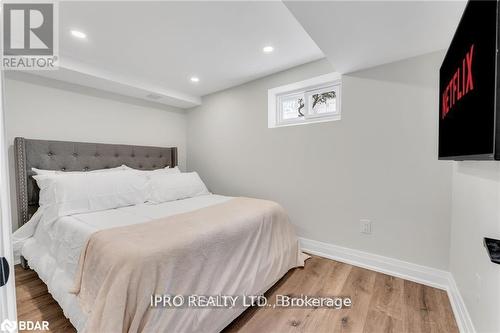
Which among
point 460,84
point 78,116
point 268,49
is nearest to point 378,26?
point 460,84

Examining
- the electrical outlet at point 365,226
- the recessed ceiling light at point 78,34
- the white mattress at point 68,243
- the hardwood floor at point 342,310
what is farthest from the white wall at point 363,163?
the recessed ceiling light at point 78,34

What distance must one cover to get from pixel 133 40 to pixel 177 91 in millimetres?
1242

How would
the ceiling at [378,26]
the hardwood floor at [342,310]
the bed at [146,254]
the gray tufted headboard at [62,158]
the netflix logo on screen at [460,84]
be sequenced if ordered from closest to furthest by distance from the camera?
the netflix logo on screen at [460,84] < the bed at [146,254] < the ceiling at [378,26] < the hardwood floor at [342,310] < the gray tufted headboard at [62,158]

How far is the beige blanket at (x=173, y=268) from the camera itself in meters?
1.01

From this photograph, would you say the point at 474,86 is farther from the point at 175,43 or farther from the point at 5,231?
the point at 175,43

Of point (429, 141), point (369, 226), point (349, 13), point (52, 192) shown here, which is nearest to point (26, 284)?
point (52, 192)

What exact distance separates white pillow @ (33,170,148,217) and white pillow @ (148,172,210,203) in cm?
15

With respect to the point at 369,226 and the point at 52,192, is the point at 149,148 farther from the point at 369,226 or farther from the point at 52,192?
the point at 369,226

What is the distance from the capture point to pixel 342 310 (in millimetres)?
1519

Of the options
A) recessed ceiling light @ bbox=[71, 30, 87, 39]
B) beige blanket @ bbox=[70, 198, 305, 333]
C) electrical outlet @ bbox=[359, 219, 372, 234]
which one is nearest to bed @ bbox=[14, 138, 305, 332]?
beige blanket @ bbox=[70, 198, 305, 333]

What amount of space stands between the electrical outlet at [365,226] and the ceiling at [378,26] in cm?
150

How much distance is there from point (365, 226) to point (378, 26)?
5.52 ft

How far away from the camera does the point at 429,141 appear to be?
1.76 metres

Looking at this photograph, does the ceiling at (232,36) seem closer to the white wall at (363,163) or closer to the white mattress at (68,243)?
the white wall at (363,163)
